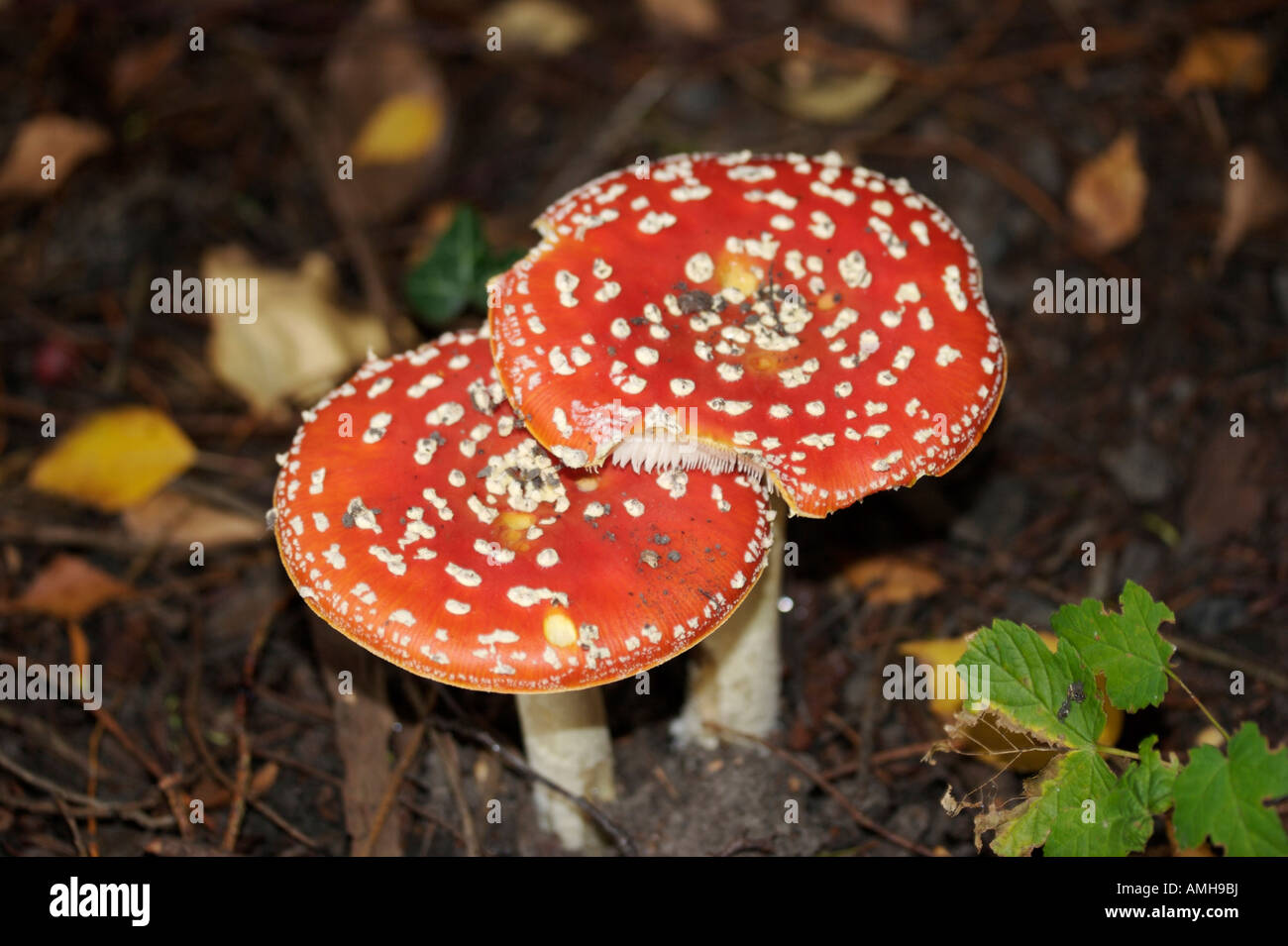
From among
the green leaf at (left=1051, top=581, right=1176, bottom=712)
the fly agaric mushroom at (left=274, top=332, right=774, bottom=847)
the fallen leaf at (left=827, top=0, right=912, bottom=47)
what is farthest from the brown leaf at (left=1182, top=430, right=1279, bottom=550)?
the fallen leaf at (left=827, top=0, right=912, bottom=47)

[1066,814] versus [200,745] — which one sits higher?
[200,745]

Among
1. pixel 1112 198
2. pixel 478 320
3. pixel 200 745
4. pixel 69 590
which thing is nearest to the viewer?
pixel 200 745

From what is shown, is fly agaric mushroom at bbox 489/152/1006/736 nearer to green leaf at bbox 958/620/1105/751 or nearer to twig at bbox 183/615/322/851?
green leaf at bbox 958/620/1105/751

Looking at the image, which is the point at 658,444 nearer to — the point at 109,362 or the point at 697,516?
the point at 697,516

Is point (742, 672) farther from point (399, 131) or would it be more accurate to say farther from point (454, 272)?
point (399, 131)

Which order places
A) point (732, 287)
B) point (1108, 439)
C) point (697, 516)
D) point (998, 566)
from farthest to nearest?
point (1108, 439), point (998, 566), point (732, 287), point (697, 516)

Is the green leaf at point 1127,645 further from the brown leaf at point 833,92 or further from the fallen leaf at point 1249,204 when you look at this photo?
the brown leaf at point 833,92

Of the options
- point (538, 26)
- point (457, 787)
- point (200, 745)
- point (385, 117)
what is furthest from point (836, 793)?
point (538, 26)
